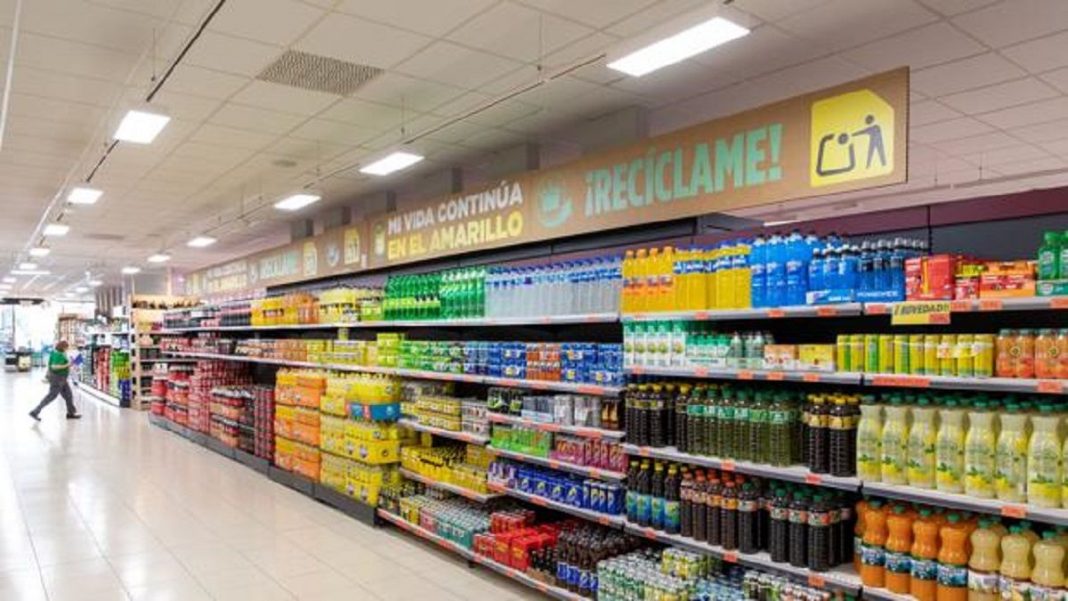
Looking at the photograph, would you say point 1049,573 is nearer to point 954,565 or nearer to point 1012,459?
point 954,565

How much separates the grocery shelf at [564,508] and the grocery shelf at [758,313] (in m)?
1.32

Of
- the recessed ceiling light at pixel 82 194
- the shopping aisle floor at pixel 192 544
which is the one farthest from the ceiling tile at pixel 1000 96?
the recessed ceiling light at pixel 82 194

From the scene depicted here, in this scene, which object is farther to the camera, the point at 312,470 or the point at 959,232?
the point at 312,470

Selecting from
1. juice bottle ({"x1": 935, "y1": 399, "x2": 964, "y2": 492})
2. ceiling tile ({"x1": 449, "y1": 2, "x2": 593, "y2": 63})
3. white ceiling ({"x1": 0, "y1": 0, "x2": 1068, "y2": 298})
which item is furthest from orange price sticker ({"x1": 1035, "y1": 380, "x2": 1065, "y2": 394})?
ceiling tile ({"x1": 449, "y1": 2, "x2": 593, "y2": 63})

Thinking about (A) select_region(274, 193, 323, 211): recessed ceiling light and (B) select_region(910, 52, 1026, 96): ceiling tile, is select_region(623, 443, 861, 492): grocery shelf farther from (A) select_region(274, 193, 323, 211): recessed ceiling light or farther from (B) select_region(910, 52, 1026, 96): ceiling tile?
(A) select_region(274, 193, 323, 211): recessed ceiling light

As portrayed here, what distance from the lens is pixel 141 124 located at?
5.39 metres

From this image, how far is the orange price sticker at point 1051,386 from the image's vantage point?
268 centimetres

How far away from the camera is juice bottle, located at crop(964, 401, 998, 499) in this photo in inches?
113

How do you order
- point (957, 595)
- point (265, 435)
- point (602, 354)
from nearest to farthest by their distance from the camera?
point (957, 595), point (602, 354), point (265, 435)

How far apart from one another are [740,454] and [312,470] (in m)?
5.45

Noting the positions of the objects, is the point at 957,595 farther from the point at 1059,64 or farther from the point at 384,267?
the point at 384,267

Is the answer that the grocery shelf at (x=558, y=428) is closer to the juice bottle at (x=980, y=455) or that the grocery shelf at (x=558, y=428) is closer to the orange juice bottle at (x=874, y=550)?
the orange juice bottle at (x=874, y=550)

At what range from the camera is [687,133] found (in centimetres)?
479

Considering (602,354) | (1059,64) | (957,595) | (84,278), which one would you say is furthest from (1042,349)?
(84,278)
